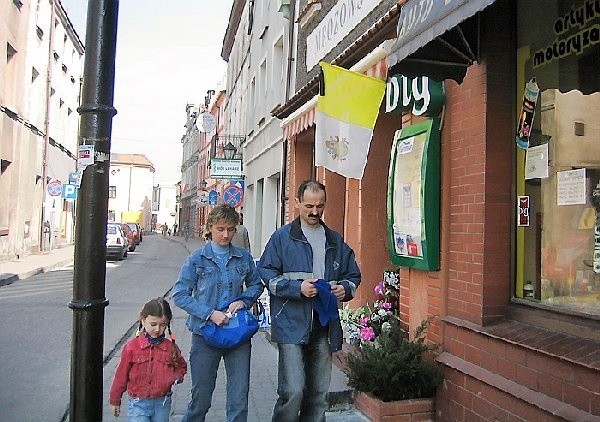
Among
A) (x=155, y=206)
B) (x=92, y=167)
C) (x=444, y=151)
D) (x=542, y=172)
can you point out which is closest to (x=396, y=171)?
(x=444, y=151)

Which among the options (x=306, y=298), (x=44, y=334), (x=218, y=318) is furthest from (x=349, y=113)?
(x=44, y=334)

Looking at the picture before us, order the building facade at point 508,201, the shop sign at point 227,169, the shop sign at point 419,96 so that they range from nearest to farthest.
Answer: the building facade at point 508,201
the shop sign at point 419,96
the shop sign at point 227,169

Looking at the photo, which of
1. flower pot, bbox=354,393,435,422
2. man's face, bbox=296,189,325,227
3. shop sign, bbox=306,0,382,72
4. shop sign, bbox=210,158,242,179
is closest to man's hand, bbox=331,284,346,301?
man's face, bbox=296,189,325,227

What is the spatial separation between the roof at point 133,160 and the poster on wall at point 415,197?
7505 centimetres

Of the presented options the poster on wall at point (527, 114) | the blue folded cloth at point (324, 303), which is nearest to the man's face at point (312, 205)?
the blue folded cloth at point (324, 303)

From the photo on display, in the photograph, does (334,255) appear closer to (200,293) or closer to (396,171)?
(200,293)

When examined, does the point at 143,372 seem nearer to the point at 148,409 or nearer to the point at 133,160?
the point at 148,409

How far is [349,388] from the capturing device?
200 inches

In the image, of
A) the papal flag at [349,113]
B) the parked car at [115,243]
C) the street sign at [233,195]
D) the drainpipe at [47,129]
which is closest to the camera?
the papal flag at [349,113]

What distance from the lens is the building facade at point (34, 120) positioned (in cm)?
2011

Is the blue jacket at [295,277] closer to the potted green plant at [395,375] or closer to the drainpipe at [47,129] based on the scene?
the potted green plant at [395,375]

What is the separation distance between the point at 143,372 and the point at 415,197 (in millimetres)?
2600

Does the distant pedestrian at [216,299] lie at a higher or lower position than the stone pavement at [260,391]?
higher

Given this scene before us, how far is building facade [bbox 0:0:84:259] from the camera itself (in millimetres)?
20109
